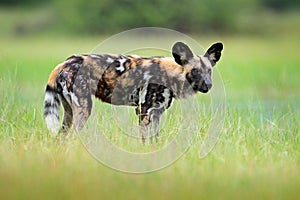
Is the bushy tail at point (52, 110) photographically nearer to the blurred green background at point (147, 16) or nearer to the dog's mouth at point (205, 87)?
the dog's mouth at point (205, 87)

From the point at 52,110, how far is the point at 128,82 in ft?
1.94

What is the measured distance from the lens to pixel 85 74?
18.9 feet

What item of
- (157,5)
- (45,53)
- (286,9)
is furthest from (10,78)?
(286,9)

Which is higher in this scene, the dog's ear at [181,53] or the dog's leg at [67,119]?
the dog's ear at [181,53]

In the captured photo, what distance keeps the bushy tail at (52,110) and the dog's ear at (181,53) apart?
88cm

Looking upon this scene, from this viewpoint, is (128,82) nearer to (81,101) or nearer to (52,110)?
(81,101)

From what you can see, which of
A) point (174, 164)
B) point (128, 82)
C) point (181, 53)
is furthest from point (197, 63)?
point (174, 164)

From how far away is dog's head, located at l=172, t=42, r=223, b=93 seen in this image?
572 centimetres

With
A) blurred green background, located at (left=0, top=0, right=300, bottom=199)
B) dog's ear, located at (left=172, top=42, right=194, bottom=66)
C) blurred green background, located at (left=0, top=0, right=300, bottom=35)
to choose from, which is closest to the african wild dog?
dog's ear, located at (left=172, top=42, right=194, bottom=66)

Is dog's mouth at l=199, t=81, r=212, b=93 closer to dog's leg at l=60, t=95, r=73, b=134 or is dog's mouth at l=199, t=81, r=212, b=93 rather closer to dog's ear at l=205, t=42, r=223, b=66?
dog's ear at l=205, t=42, r=223, b=66

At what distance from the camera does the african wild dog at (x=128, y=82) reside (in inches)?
225

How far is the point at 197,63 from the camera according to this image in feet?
19.0

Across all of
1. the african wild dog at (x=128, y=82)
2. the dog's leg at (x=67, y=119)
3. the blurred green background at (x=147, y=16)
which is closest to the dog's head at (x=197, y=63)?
the african wild dog at (x=128, y=82)

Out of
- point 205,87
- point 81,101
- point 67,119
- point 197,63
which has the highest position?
point 197,63
